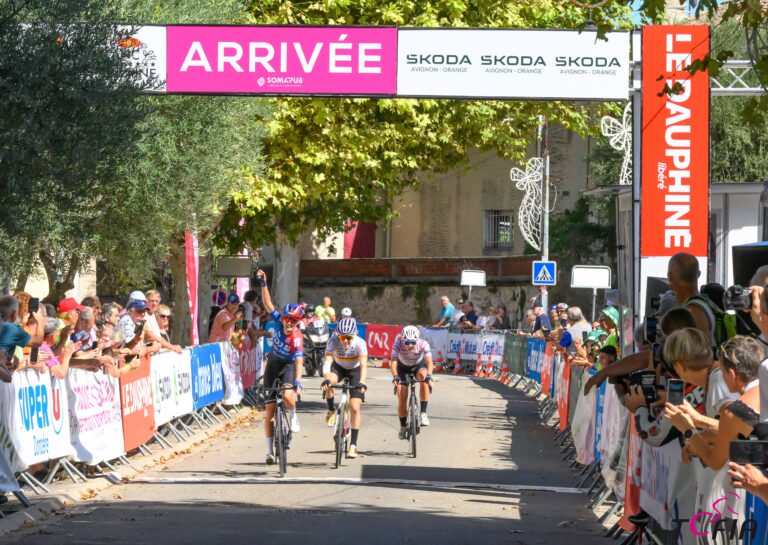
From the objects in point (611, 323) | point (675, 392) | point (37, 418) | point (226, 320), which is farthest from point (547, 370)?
point (675, 392)

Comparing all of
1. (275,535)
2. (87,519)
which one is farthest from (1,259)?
(275,535)

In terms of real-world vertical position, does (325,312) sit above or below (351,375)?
above

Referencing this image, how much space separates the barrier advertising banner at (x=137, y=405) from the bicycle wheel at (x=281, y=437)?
1646mm

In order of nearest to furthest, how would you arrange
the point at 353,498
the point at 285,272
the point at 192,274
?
the point at 353,498 → the point at 192,274 → the point at 285,272

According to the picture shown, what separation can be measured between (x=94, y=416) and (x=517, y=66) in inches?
235

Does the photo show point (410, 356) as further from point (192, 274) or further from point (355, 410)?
point (192, 274)

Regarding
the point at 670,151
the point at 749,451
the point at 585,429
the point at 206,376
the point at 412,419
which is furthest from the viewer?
the point at 206,376

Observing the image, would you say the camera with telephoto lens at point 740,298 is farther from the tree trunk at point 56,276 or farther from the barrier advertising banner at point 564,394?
the tree trunk at point 56,276

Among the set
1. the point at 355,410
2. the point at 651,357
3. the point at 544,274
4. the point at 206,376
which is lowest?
the point at 355,410

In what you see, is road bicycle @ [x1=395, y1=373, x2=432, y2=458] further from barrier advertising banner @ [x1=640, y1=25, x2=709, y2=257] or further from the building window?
the building window

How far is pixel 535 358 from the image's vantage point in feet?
96.5

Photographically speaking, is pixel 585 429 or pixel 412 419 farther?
pixel 412 419

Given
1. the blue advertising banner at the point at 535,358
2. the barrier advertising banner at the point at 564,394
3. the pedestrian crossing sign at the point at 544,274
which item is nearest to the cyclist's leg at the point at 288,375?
the barrier advertising banner at the point at 564,394

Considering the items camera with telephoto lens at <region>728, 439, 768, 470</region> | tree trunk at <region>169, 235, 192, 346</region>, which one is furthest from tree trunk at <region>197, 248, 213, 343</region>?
camera with telephoto lens at <region>728, 439, 768, 470</region>
